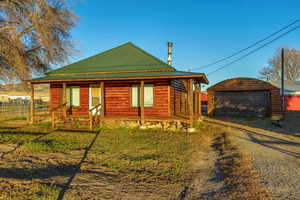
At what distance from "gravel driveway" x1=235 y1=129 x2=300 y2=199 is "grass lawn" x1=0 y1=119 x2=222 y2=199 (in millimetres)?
1704

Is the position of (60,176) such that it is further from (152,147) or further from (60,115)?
(60,115)

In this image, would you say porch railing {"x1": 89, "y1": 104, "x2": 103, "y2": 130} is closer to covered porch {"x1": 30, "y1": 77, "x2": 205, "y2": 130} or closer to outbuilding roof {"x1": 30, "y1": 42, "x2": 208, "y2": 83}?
covered porch {"x1": 30, "y1": 77, "x2": 205, "y2": 130}

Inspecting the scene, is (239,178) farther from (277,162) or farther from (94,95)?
(94,95)

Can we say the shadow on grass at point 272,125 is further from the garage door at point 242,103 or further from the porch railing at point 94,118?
the porch railing at point 94,118

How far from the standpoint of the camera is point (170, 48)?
20.7 metres

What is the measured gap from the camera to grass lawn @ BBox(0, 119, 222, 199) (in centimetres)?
428

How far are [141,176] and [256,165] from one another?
305 cm

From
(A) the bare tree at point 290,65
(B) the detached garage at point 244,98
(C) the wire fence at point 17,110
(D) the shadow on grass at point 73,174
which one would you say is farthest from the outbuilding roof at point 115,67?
(A) the bare tree at point 290,65

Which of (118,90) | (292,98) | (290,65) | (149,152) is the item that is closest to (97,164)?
(149,152)

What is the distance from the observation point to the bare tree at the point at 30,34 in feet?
44.8

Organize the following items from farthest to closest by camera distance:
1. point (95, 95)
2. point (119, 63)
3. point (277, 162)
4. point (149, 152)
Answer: point (119, 63) → point (95, 95) → point (149, 152) → point (277, 162)

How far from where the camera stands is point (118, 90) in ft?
45.5

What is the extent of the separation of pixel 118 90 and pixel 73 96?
337 cm

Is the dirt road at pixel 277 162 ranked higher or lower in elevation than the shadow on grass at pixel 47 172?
higher
